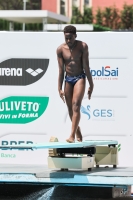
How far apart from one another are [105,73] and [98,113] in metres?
0.60

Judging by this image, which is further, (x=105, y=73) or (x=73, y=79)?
(x=105, y=73)

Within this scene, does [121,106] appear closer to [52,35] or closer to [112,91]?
[112,91]

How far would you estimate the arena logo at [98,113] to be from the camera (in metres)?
10.7

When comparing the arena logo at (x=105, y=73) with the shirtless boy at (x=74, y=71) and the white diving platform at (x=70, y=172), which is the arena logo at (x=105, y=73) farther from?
the white diving platform at (x=70, y=172)

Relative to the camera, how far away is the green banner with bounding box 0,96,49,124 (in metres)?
10.9

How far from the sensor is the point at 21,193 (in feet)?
31.3

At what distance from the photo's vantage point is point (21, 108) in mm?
10906

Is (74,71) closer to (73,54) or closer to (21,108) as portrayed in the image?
(73,54)

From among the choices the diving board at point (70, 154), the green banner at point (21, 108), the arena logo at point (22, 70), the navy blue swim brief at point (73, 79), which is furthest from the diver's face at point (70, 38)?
the green banner at point (21, 108)

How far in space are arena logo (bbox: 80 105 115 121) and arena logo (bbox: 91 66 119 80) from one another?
Answer: 1.50 ft

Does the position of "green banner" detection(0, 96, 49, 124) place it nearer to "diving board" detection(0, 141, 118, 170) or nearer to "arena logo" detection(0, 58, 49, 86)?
"arena logo" detection(0, 58, 49, 86)

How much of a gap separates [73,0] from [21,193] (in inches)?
1934

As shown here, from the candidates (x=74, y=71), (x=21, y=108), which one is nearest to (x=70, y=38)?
(x=74, y=71)

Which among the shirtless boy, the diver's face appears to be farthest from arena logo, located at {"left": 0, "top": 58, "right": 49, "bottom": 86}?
the diver's face
